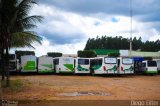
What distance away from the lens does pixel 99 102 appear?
50.6 feet

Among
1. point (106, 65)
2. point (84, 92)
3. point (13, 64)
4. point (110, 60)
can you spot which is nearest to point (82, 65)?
point (106, 65)

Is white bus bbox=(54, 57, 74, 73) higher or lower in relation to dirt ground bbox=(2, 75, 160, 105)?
higher

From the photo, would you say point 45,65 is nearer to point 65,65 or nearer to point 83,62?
point 65,65

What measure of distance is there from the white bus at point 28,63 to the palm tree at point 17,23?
16076 mm

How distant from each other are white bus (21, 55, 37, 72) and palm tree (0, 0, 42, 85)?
16.1 meters

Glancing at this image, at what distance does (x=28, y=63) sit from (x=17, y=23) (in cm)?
1681

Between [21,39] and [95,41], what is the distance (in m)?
106

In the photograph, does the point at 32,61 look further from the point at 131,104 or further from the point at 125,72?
the point at 131,104

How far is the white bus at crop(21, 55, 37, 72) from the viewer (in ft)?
132

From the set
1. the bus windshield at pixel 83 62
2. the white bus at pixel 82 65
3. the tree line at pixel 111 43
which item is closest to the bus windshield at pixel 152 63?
the white bus at pixel 82 65

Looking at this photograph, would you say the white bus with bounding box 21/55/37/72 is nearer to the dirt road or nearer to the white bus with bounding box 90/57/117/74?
the white bus with bounding box 90/57/117/74

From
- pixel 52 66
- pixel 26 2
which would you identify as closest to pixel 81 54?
pixel 52 66

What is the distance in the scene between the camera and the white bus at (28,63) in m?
40.2

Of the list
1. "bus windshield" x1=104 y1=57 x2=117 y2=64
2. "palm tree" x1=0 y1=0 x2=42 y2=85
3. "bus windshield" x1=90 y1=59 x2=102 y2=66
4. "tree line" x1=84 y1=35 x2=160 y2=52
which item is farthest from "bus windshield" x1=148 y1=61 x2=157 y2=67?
"tree line" x1=84 y1=35 x2=160 y2=52
